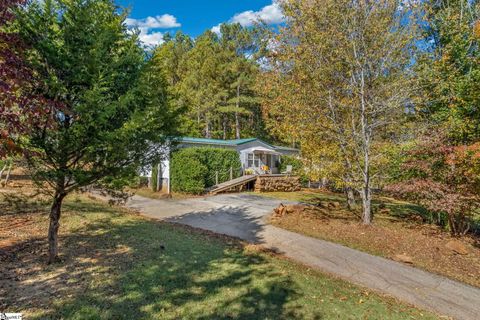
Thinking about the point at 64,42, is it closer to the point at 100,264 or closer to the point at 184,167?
the point at 100,264

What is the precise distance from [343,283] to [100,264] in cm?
480

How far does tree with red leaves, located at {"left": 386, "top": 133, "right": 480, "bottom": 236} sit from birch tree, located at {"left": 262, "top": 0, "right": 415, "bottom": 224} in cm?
113

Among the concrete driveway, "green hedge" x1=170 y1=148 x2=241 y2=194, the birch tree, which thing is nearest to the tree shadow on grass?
the concrete driveway

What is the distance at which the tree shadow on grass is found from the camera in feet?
12.1

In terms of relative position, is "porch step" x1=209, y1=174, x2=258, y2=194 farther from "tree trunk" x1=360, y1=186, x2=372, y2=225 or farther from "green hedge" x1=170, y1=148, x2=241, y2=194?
"tree trunk" x1=360, y1=186, x2=372, y2=225

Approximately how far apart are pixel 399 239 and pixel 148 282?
287 inches

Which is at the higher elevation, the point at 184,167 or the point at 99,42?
the point at 99,42

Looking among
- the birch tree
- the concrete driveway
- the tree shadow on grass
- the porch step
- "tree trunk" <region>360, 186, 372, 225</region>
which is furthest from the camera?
the porch step

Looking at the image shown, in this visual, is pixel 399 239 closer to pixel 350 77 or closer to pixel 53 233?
pixel 350 77

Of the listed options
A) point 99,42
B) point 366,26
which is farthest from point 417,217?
point 99,42

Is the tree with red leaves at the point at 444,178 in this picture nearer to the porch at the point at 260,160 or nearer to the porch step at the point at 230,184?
the porch step at the point at 230,184

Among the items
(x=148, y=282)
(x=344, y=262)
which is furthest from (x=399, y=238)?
(x=148, y=282)

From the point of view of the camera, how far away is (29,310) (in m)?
3.49

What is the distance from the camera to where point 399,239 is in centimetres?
805
